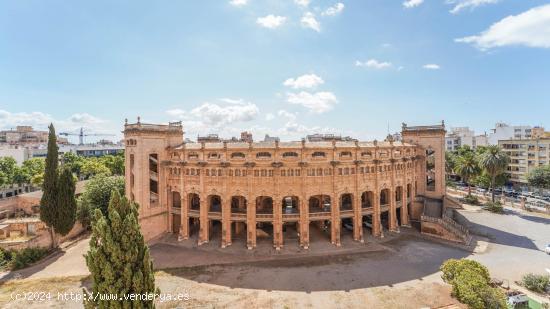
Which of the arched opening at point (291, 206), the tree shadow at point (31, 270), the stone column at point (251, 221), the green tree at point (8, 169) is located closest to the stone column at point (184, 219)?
the stone column at point (251, 221)

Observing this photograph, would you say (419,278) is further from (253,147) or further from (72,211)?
(72,211)

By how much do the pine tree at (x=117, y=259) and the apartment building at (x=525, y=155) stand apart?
97326 millimetres

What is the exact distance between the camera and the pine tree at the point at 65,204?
40.9m

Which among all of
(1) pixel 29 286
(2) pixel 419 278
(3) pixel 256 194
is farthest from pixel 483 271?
(1) pixel 29 286

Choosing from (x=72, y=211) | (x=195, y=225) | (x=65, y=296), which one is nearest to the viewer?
(x=65, y=296)

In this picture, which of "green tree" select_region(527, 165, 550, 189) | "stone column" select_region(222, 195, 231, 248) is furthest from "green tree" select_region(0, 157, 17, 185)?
"green tree" select_region(527, 165, 550, 189)

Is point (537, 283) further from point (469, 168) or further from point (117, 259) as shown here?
point (469, 168)

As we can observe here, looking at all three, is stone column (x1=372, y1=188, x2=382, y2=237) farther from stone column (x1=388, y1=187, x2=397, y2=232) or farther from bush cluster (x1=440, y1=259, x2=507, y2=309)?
bush cluster (x1=440, y1=259, x2=507, y2=309)

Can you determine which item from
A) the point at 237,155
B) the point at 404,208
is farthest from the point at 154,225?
the point at 404,208

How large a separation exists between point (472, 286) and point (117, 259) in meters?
29.5

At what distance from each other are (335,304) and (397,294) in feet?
21.9

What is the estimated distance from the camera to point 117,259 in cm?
1808

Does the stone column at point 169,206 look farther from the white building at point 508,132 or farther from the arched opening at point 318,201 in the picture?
the white building at point 508,132

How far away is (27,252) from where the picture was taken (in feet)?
125
